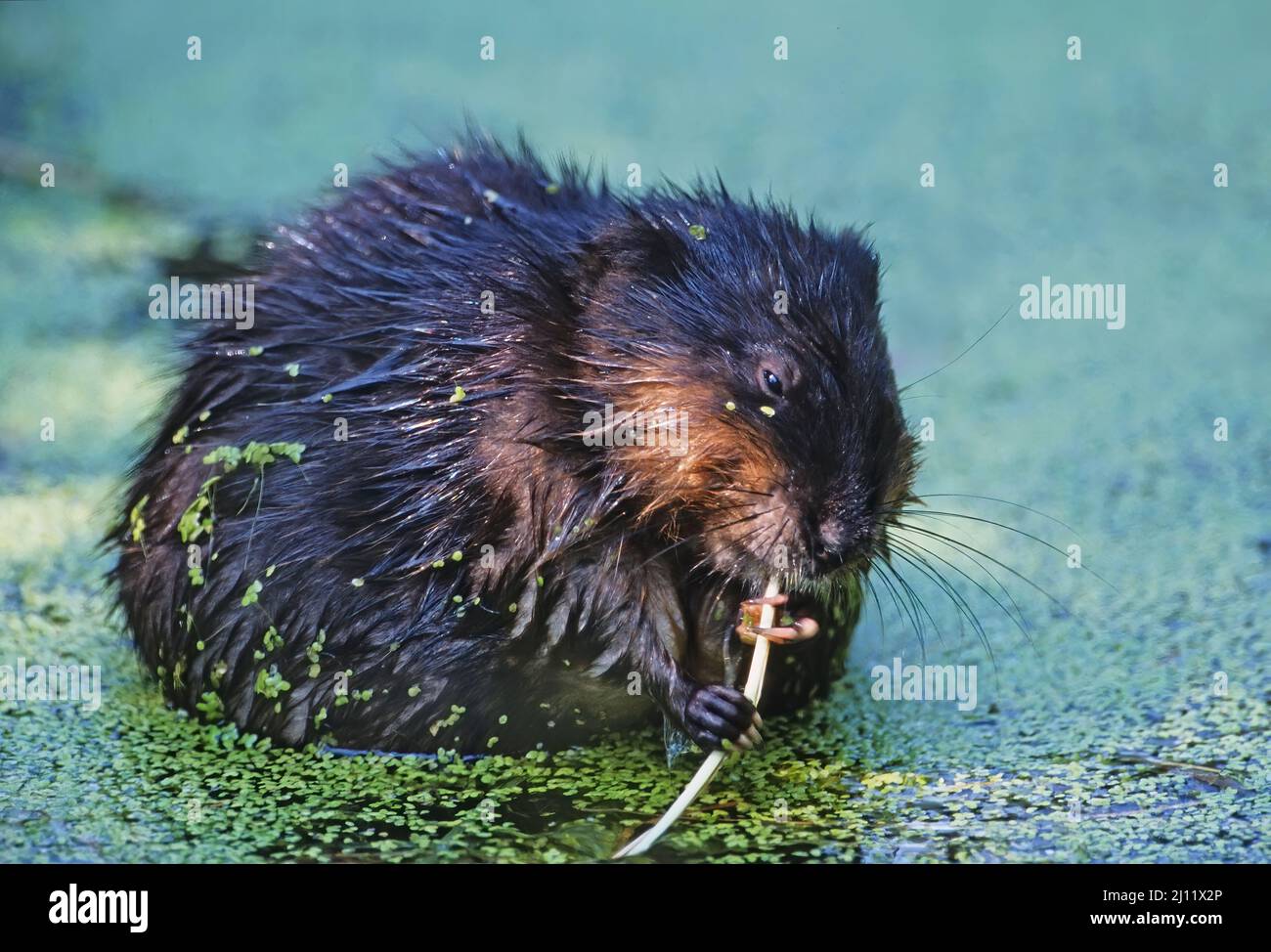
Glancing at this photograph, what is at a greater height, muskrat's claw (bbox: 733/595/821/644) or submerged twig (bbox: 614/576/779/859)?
muskrat's claw (bbox: 733/595/821/644)

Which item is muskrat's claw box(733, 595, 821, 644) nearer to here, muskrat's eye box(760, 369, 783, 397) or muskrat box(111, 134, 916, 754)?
muskrat box(111, 134, 916, 754)

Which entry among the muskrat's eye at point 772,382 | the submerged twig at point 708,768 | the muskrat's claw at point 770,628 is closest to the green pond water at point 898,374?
the submerged twig at point 708,768

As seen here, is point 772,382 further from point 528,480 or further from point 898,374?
point 898,374

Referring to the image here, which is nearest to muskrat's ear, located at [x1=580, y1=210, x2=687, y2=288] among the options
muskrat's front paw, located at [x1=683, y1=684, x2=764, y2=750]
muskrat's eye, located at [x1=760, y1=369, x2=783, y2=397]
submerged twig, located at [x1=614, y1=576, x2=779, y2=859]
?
muskrat's eye, located at [x1=760, y1=369, x2=783, y2=397]

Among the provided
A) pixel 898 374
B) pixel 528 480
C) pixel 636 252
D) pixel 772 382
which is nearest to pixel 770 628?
pixel 772 382

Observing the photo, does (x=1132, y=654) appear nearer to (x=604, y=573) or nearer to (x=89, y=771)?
(x=604, y=573)

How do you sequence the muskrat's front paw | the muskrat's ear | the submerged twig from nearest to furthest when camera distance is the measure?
the submerged twig, the muskrat's front paw, the muskrat's ear

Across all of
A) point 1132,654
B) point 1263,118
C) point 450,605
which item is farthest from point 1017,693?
point 1263,118
